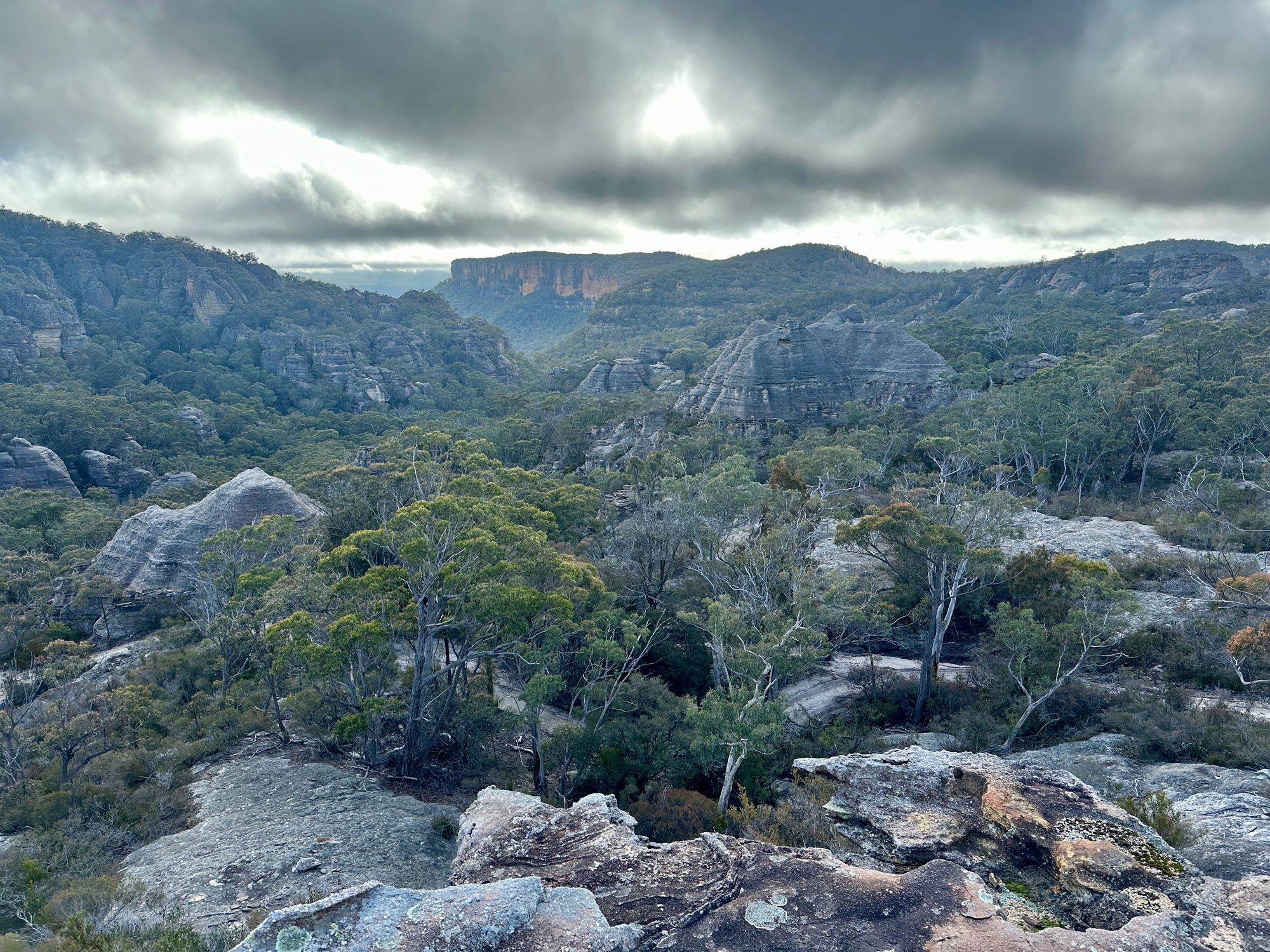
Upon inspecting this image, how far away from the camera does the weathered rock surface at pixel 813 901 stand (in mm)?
5816

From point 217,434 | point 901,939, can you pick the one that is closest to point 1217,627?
point 901,939

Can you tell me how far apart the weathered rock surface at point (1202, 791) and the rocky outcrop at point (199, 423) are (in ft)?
217

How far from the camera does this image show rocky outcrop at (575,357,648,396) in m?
72.9

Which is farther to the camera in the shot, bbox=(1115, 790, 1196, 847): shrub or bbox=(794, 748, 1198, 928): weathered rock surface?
bbox=(1115, 790, 1196, 847): shrub

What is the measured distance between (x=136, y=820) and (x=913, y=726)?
17576 mm

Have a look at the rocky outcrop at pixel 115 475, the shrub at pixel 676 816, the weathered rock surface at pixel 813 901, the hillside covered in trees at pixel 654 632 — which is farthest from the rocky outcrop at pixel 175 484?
the weathered rock surface at pixel 813 901

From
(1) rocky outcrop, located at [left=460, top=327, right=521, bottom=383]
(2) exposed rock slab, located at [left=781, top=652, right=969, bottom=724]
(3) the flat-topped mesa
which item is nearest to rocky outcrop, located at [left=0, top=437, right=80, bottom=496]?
(3) the flat-topped mesa

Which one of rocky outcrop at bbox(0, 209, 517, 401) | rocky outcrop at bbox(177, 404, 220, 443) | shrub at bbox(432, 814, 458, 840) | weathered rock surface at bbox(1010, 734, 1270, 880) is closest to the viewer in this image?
weathered rock surface at bbox(1010, 734, 1270, 880)

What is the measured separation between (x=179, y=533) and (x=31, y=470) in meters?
28.7

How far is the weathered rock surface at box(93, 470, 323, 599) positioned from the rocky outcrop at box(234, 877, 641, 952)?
23.1 meters

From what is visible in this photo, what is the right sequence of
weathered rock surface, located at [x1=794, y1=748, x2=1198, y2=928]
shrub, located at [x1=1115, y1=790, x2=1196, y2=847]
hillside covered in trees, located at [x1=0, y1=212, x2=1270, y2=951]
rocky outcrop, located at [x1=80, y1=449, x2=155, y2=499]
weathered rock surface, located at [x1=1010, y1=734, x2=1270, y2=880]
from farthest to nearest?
rocky outcrop, located at [x1=80, y1=449, x2=155, y2=499]
hillside covered in trees, located at [x1=0, y1=212, x2=1270, y2=951]
shrub, located at [x1=1115, y1=790, x2=1196, y2=847]
weathered rock surface, located at [x1=1010, y1=734, x2=1270, y2=880]
weathered rock surface, located at [x1=794, y1=748, x2=1198, y2=928]

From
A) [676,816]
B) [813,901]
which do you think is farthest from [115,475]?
[813,901]

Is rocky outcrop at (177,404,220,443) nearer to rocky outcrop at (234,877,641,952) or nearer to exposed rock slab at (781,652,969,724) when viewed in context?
exposed rock slab at (781,652,969,724)

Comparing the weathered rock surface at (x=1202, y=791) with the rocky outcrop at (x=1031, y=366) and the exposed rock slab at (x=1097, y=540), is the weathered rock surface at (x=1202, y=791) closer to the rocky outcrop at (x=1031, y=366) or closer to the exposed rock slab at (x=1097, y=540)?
the exposed rock slab at (x=1097, y=540)
